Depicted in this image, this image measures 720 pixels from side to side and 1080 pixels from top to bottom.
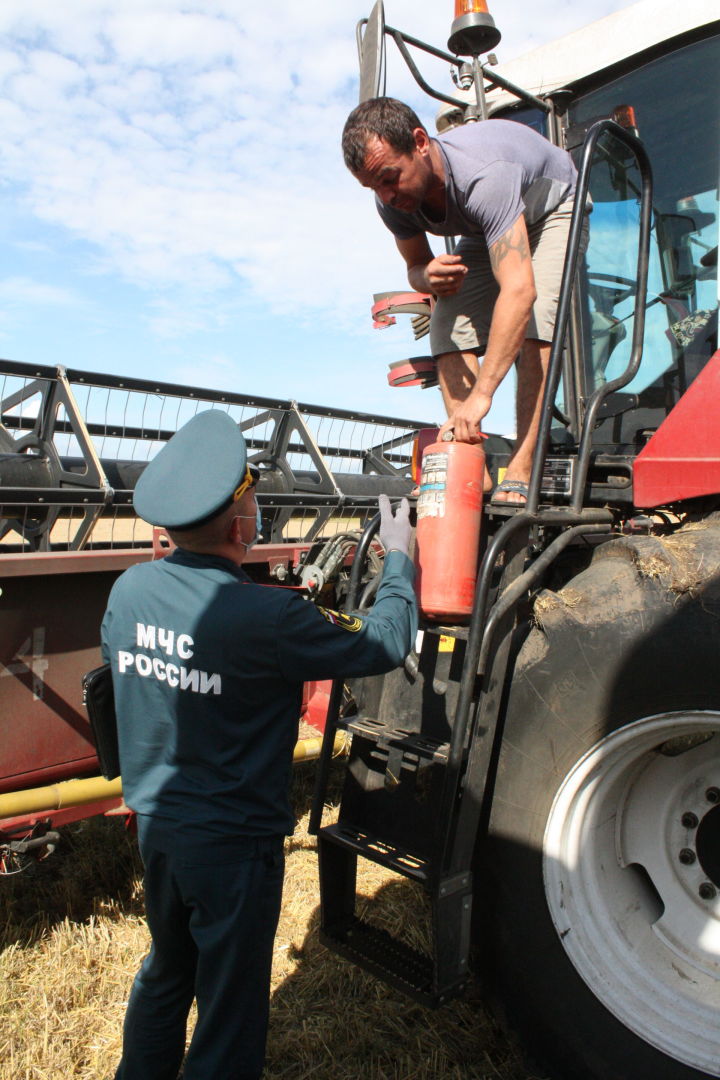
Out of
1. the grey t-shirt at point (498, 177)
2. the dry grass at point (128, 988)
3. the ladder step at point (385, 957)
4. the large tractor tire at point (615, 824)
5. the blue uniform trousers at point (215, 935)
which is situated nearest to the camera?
the blue uniform trousers at point (215, 935)

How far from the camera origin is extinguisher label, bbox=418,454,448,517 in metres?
2.29

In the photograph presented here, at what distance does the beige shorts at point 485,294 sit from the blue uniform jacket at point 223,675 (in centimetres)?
124

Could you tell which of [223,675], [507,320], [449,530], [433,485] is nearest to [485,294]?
[507,320]

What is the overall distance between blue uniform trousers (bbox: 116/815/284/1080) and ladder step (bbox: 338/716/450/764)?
46cm

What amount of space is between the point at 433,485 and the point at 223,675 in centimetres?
82

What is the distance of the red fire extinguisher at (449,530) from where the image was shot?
225cm

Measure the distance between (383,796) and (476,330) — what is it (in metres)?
1.66

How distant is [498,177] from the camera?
2.50 m

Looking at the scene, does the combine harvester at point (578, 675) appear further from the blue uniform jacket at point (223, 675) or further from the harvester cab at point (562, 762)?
the blue uniform jacket at point (223, 675)

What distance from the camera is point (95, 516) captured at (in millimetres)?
4539

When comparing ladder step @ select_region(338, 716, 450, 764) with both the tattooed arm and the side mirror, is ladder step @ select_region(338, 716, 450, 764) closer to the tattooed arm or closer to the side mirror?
the tattooed arm

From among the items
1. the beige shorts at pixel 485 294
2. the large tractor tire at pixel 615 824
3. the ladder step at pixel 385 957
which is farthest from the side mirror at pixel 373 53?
the ladder step at pixel 385 957

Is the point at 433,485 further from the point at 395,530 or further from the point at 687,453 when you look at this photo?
the point at 687,453

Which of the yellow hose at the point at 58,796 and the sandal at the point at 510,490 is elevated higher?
the sandal at the point at 510,490
